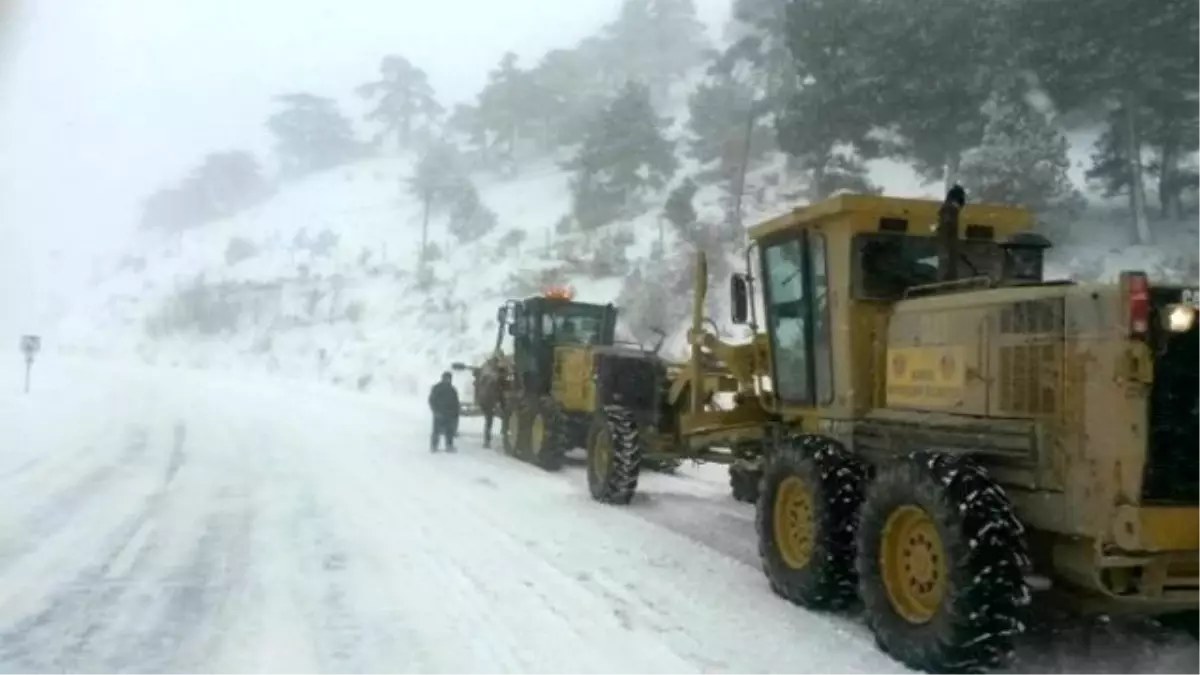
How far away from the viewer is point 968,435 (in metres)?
5.48

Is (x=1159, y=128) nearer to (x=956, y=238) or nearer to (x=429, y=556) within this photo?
(x=956, y=238)

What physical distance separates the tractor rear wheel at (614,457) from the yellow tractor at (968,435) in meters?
3.26

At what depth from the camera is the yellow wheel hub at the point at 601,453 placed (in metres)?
10.9

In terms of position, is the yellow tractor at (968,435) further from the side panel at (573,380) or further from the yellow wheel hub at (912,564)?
the side panel at (573,380)

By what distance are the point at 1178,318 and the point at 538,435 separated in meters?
10.8

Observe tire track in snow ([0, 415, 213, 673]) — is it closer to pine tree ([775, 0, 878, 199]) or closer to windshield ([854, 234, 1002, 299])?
windshield ([854, 234, 1002, 299])

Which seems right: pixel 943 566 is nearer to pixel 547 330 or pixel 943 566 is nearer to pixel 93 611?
pixel 93 611

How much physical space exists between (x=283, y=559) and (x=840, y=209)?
5113 millimetres

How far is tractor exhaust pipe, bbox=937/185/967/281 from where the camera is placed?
6.52 metres

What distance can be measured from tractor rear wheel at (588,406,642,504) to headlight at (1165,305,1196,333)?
656 centimetres

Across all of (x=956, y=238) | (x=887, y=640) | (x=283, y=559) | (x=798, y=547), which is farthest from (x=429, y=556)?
(x=956, y=238)

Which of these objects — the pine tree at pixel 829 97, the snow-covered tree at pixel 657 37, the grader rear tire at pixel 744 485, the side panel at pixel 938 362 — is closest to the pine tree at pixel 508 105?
the snow-covered tree at pixel 657 37

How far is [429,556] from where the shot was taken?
7934mm

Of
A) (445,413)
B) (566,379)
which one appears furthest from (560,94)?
(566,379)
